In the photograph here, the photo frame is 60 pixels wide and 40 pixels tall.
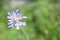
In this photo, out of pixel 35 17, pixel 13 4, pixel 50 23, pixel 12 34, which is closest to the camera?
pixel 12 34

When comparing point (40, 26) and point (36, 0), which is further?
point (36, 0)

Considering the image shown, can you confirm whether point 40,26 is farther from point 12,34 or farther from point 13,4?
point 13,4

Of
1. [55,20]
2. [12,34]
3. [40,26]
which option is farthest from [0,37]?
[55,20]

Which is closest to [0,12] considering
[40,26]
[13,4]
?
[13,4]

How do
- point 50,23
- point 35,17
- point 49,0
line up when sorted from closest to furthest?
point 50,23, point 35,17, point 49,0

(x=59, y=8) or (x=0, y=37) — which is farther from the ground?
(x=59, y=8)

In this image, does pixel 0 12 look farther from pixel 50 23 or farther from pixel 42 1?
pixel 50 23
